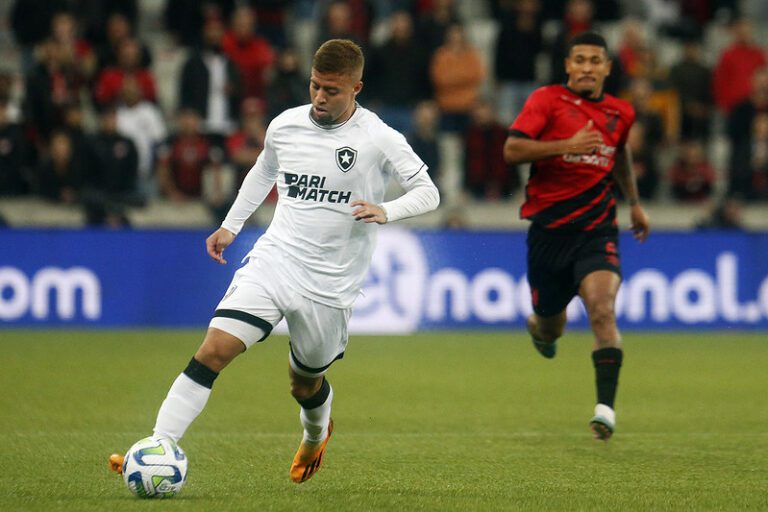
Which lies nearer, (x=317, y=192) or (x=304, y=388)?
(x=317, y=192)

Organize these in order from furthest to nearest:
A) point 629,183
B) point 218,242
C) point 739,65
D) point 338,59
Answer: point 739,65 → point 629,183 → point 218,242 → point 338,59

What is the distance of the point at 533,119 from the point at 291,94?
923 cm

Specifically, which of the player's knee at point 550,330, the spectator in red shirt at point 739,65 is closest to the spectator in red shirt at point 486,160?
the spectator in red shirt at point 739,65

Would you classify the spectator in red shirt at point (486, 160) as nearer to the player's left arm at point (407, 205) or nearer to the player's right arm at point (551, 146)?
the player's right arm at point (551, 146)

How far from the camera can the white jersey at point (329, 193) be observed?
661cm

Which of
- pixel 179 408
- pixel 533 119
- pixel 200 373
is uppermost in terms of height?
pixel 533 119

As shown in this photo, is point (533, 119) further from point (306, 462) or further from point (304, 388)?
point (306, 462)

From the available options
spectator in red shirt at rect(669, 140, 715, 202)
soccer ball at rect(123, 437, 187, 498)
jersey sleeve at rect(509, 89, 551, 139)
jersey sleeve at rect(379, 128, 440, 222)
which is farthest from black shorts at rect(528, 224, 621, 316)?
spectator in red shirt at rect(669, 140, 715, 202)

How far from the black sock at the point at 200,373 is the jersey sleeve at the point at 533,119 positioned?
3174 mm

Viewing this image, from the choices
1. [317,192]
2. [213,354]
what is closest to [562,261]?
[317,192]

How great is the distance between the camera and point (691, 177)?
18141mm

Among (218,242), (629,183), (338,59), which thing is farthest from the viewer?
(629,183)

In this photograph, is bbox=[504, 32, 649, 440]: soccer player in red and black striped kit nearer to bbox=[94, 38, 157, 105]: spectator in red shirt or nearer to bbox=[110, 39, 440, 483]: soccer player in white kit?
bbox=[110, 39, 440, 483]: soccer player in white kit

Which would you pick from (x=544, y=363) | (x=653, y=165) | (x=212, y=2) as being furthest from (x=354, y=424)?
(x=212, y=2)
